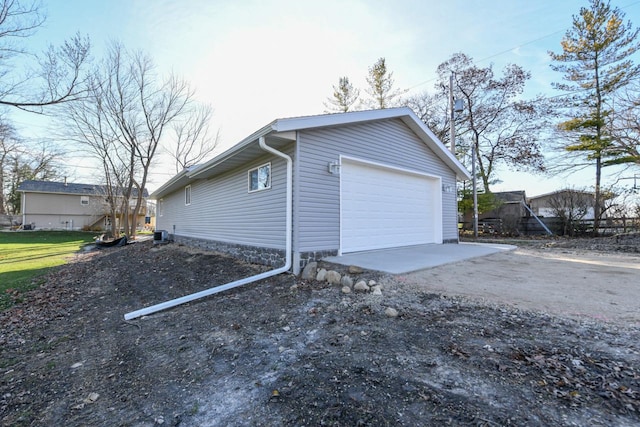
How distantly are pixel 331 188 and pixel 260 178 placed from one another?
1884 millimetres

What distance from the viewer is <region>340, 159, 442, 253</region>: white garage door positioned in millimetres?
6707

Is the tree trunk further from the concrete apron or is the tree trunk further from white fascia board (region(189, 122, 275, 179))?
white fascia board (region(189, 122, 275, 179))

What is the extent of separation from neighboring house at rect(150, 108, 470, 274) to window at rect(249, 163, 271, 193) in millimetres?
24

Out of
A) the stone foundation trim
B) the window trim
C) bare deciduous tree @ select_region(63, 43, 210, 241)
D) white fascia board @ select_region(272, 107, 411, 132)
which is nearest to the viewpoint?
white fascia board @ select_region(272, 107, 411, 132)

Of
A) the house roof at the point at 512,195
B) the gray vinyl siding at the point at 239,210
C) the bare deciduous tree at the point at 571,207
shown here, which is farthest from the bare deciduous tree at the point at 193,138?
the house roof at the point at 512,195

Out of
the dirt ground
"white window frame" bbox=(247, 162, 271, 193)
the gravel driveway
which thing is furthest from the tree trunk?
"white window frame" bbox=(247, 162, 271, 193)

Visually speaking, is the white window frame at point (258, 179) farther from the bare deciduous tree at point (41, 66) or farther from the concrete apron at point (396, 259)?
the bare deciduous tree at point (41, 66)

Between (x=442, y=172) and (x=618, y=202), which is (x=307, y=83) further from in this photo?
(x=618, y=202)

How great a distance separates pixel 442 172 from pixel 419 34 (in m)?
4.34

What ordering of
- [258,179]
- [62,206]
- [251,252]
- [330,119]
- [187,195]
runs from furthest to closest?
[62,206], [187,195], [251,252], [258,179], [330,119]

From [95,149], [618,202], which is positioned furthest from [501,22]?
[95,149]

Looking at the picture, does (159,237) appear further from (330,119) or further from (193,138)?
(330,119)

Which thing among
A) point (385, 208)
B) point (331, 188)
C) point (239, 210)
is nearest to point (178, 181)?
point (239, 210)

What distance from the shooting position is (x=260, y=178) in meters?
7.06
